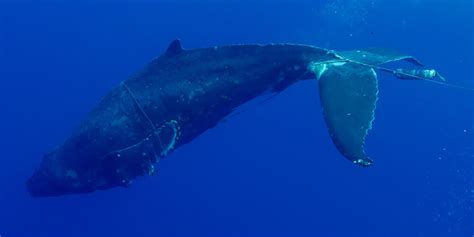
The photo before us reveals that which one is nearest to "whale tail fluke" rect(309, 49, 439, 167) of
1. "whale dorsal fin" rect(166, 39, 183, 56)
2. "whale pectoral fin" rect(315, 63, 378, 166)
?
"whale pectoral fin" rect(315, 63, 378, 166)

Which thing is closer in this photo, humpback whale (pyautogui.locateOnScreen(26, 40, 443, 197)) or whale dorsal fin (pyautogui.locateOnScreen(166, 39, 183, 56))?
humpback whale (pyautogui.locateOnScreen(26, 40, 443, 197))

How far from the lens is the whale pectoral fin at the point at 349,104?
5.85 meters

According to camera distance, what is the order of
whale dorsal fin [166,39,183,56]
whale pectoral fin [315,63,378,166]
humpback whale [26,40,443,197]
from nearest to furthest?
whale pectoral fin [315,63,378,166]
humpback whale [26,40,443,197]
whale dorsal fin [166,39,183,56]

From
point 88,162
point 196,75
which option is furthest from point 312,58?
point 88,162

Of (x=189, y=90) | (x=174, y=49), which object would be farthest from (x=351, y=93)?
(x=174, y=49)

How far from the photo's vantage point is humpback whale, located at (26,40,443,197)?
7.19m

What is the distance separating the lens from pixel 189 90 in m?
7.65

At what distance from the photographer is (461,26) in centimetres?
2912

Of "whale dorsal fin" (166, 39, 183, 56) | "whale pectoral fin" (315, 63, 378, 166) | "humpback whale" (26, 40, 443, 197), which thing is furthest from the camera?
"whale dorsal fin" (166, 39, 183, 56)

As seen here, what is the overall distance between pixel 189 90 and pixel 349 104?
2426mm

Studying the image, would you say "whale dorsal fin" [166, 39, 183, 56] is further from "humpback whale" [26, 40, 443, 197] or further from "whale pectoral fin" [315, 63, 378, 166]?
"whale pectoral fin" [315, 63, 378, 166]

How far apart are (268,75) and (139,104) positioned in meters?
2.01

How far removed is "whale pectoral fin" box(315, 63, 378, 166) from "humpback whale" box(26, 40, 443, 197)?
2 centimetres

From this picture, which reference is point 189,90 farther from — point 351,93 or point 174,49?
point 351,93
